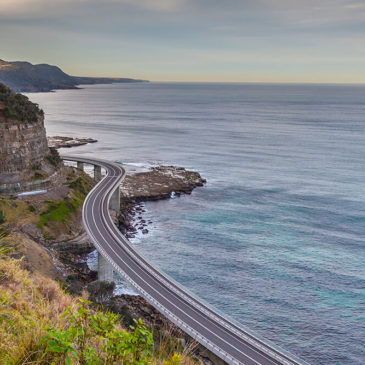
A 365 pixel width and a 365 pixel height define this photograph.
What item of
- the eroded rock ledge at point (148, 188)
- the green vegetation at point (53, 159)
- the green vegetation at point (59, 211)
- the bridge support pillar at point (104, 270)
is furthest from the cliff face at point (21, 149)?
the bridge support pillar at point (104, 270)

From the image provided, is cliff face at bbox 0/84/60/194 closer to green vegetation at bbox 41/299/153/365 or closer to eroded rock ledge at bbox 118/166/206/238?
eroded rock ledge at bbox 118/166/206/238

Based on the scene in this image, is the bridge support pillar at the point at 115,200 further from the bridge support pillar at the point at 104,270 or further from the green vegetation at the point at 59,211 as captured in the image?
the bridge support pillar at the point at 104,270

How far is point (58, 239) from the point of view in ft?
231

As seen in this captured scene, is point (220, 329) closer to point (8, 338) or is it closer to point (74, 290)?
point (74, 290)

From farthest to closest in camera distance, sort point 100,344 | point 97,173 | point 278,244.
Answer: point 97,173
point 278,244
point 100,344

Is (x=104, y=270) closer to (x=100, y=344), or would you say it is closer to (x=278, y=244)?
(x=278, y=244)

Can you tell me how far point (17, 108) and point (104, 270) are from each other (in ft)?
150

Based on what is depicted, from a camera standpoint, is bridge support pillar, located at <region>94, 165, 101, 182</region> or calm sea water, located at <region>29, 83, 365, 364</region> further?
bridge support pillar, located at <region>94, 165, 101, 182</region>

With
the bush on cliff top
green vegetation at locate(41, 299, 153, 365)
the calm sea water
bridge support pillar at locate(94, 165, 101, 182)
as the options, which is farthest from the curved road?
bridge support pillar at locate(94, 165, 101, 182)

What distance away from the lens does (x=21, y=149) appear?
81250mm

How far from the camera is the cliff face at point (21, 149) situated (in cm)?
7831

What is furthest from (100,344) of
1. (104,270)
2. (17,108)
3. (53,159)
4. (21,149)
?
(53,159)

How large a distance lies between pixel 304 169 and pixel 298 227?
5152 centimetres

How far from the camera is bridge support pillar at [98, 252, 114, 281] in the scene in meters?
58.8
